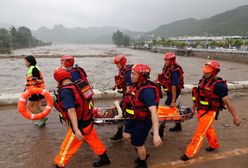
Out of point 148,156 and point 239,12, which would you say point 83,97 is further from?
point 239,12

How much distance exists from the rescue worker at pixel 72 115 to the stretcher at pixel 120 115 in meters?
0.72

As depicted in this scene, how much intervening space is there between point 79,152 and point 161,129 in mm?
1673

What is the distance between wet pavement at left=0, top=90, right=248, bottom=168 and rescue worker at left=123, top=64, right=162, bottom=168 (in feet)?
2.37

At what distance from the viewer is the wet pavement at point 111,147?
409 centimetres

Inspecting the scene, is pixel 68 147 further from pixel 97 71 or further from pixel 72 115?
pixel 97 71

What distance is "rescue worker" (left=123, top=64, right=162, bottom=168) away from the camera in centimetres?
329

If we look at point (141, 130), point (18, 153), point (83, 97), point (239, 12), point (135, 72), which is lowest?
point (18, 153)

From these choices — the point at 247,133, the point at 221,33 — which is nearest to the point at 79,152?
the point at 247,133

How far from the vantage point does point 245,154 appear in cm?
437

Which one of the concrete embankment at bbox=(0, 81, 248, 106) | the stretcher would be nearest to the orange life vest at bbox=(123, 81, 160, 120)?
the stretcher

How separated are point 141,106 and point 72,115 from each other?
92 centimetres

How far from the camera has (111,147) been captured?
4754 mm

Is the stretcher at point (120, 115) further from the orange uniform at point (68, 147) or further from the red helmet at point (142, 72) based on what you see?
the red helmet at point (142, 72)

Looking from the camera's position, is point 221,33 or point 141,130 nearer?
point 141,130
